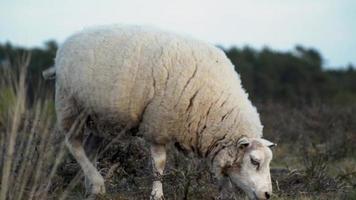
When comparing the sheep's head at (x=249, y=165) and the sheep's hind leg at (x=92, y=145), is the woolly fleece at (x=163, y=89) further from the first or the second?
the sheep's hind leg at (x=92, y=145)

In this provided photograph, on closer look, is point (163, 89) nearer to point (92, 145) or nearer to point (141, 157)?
point (92, 145)

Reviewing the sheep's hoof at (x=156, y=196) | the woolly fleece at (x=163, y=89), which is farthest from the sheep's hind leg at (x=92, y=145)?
the sheep's hoof at (x=156, y=196)

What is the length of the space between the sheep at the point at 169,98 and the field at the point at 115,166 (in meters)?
0.25

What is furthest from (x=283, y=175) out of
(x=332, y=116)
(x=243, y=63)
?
(x=243, y=63)

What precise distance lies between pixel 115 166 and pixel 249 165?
125 centimetres

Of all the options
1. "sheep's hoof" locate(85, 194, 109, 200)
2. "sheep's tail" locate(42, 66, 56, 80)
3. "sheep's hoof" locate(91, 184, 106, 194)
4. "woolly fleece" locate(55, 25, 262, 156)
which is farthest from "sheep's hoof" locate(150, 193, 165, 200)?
"sheep's tail" locate(42, 66, 56, 80)

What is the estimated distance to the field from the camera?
5352 mm

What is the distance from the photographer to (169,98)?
7.06 metres

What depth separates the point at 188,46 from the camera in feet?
24.2

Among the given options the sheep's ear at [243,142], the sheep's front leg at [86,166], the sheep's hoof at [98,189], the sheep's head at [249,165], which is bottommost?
the sheep's hoof at [98,189]

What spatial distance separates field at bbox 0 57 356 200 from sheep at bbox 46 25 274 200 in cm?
25

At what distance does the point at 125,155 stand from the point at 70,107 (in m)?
1.00

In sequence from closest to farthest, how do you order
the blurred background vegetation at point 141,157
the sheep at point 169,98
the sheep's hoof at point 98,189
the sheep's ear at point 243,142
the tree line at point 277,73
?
the blurred background vegetation at point 141,157, the sheep's ear at point 243,142, the sheep at point 169,98, the sheep's hoof at point 98,189, the tree line at point 277,73

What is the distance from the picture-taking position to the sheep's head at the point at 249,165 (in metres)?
6.76
